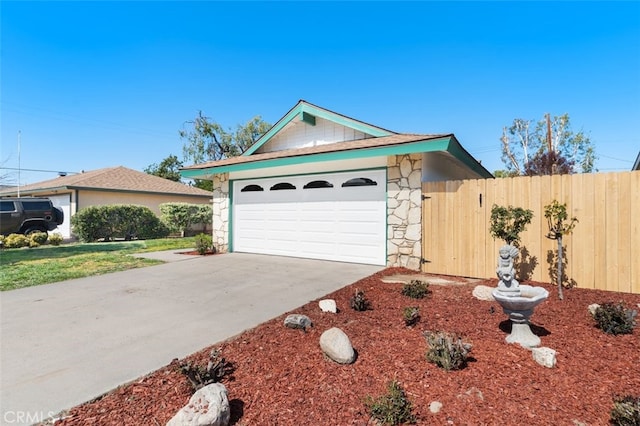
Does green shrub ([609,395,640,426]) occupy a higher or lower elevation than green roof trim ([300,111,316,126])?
lower

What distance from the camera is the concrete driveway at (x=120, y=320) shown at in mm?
2498

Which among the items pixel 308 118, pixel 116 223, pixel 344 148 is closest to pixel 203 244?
pixel 308 118

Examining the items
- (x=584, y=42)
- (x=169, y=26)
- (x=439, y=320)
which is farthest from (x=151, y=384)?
(x=584, y=42)

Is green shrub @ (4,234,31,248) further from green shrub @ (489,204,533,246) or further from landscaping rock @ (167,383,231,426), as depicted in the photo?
green shrub @ (489,204,533,246)

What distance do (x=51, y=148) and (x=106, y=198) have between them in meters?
8.42

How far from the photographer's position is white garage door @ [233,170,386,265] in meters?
7.87

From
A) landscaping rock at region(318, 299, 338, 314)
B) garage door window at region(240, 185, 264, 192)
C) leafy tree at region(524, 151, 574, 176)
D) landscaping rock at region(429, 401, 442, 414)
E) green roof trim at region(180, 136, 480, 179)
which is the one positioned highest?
leafy tree at region(524, 151, 574, 176)

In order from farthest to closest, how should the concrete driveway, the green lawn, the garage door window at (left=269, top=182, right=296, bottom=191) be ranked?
the garage door window at (left=269, top=182, right=296, bottom=191) → the green lawn → the concrete driveway

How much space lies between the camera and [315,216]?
28.9 ft

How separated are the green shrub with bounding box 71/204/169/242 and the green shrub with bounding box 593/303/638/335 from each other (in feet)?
60.6

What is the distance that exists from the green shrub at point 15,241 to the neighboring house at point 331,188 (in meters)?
8.48

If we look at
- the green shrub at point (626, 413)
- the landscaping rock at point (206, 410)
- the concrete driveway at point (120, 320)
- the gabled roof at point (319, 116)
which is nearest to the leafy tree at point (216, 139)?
the gabled roof at point (319, 116)

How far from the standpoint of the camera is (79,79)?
50.4ft

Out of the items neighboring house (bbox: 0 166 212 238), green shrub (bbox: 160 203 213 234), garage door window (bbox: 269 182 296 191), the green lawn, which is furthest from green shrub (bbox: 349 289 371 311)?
neighboring house (bbox: 0 166 212 238)
